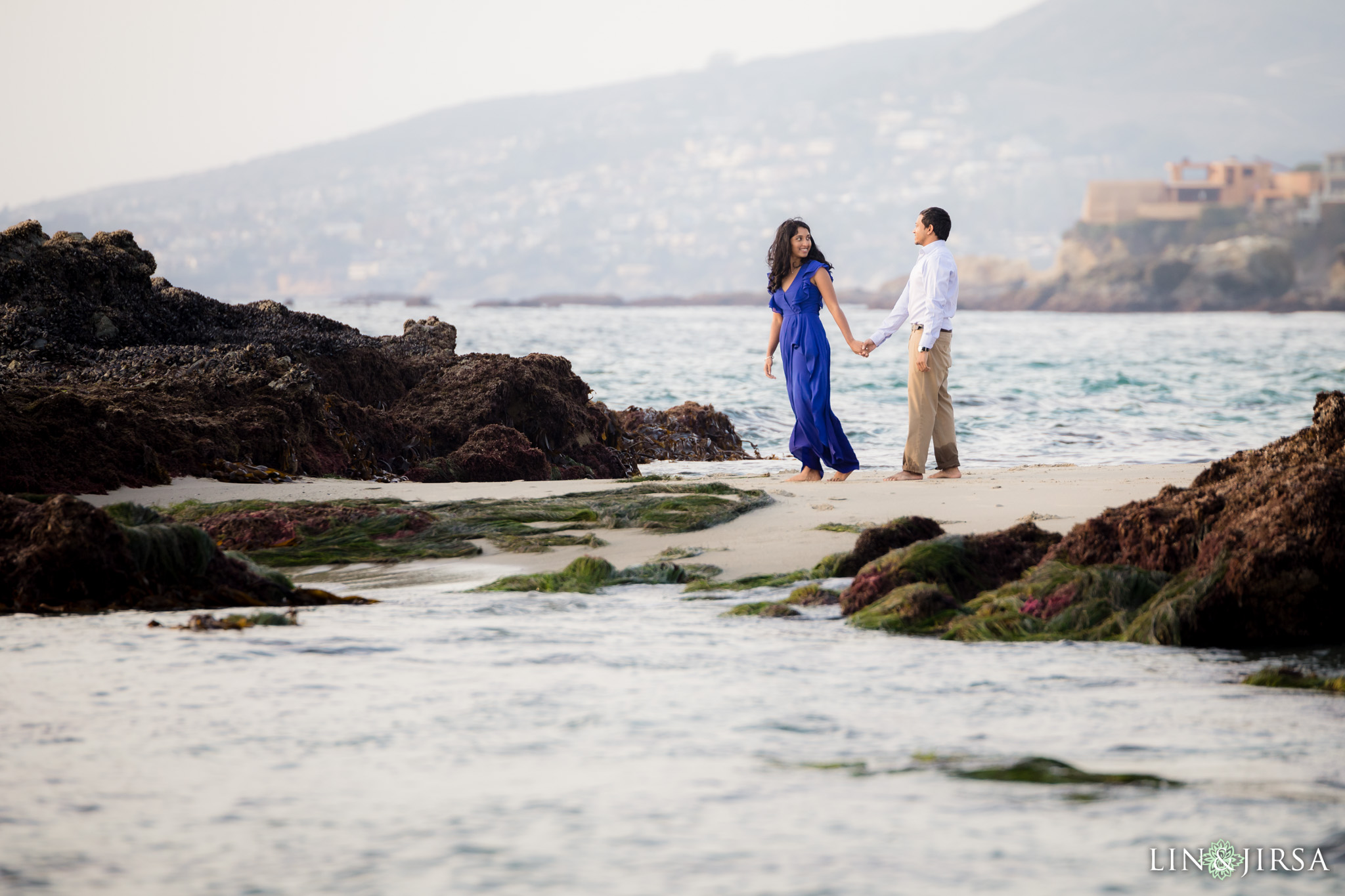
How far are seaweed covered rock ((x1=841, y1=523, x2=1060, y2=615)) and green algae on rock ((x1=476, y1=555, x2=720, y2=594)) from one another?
0.84 metres

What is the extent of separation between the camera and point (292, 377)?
9070 millimetres

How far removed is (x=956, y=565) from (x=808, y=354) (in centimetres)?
366

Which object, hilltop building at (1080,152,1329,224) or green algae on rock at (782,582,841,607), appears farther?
hilltop building at (1080,152,1329,224)

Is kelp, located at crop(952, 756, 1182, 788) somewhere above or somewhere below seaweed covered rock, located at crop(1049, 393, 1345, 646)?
below

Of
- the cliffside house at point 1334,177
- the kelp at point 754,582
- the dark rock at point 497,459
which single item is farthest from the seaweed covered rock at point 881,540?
the cliffside house at point 1334,177

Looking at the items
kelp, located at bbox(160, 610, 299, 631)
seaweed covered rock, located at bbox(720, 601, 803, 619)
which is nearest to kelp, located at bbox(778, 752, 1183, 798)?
seaweed covered rock, located at bbox(720, 601, 803, 619)

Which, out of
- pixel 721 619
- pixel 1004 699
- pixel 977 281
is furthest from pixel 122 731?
pixel 977 281

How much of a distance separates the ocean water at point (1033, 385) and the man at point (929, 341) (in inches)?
121

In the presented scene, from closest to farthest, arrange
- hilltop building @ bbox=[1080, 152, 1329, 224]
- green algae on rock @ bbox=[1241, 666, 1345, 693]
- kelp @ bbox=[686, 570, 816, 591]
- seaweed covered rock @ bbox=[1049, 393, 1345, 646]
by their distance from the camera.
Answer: green algae on rock @ bbox=[1241, 666, 1345, 693] < seaweed covered rock @ bbox=[1049, 393, 1345, 646] < kelp @ bbox=[686, 570, 816, 591] < hilltop building @ bbox=[1080, 152, 1329, 224]

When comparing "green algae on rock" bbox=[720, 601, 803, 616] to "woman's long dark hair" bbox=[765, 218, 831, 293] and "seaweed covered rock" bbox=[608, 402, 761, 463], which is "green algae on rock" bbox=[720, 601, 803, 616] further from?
"seaweed covered rock" bbox=[608, 402, 761, 463]

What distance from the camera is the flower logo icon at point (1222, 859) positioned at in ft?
7.70

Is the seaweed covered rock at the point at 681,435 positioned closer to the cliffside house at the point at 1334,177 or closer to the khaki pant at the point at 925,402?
the khaki pant at the point at 925,402

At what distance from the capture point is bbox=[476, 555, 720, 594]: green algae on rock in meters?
5.18

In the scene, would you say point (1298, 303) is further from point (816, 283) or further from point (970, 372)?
point (816, 283)
